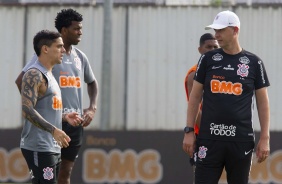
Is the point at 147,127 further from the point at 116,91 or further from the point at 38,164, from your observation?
the point at 38,164

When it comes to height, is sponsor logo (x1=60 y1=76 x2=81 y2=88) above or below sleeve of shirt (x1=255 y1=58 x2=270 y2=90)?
below

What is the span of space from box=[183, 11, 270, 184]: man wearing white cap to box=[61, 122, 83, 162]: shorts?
1928 mm

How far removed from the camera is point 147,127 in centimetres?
1627

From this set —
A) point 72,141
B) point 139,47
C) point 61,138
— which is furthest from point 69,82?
point 139,47

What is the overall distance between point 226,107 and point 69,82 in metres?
2.18

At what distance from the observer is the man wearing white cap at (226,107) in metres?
8.34

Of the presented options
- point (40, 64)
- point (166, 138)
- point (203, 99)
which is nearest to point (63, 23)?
point (40, 64)

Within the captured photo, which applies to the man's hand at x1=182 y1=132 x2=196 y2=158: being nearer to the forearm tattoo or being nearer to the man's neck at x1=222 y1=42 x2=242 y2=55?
the man's neck at x1=222 y1=42 x2=242 y2=55

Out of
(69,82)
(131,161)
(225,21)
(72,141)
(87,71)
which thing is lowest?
(131,161)

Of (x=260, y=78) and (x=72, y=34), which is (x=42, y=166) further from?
(x=260, y=78)

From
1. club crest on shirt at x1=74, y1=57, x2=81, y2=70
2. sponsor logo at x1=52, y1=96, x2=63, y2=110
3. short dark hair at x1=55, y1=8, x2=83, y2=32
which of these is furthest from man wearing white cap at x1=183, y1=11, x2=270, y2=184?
short dark hair at x1=55, y1=8, x2=83, y2=32

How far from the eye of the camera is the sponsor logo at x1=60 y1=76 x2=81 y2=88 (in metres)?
9.86

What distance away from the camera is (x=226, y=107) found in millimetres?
8328

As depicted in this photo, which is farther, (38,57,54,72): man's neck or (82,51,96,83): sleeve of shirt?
(82,51,96,83): sleeve of shirt
